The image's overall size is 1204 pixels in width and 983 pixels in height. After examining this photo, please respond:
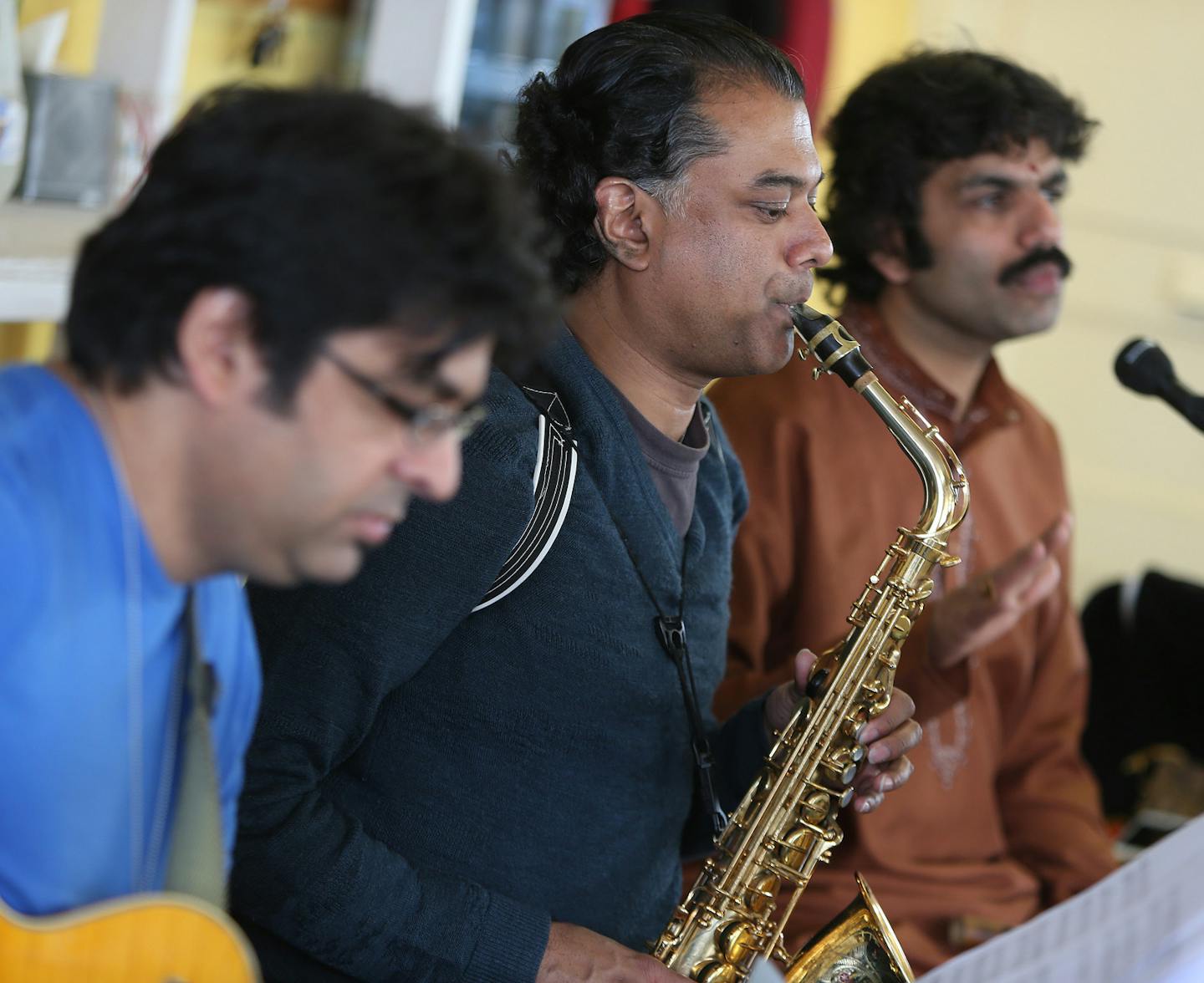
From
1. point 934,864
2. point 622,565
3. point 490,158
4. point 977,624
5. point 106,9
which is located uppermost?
point 490,158

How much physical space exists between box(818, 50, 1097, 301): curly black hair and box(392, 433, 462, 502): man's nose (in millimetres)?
1552

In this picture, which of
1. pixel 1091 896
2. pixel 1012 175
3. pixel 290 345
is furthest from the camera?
pixel 1012 175

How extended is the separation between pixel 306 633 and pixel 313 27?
7.41 feet

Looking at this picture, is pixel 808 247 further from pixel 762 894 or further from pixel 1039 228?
pixel 1039 228

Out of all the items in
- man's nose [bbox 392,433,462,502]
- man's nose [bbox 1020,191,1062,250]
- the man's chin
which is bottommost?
the man's chin

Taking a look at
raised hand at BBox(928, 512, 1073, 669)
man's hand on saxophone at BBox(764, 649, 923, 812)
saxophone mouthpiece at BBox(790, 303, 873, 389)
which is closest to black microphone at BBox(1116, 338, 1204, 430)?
raised hand at BBox(928, 512, 1073, 669)

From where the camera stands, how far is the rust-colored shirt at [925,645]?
189 cm

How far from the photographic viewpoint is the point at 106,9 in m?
2.49

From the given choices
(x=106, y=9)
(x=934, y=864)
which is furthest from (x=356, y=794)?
(x=106, y=9)

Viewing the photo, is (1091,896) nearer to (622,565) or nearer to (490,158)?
(622,565)

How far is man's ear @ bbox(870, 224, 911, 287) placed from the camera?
2.24 meters

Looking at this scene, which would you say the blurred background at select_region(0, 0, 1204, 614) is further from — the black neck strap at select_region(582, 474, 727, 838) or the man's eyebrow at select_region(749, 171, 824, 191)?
the black neck strap at select_region(582, 474, 727, 838)

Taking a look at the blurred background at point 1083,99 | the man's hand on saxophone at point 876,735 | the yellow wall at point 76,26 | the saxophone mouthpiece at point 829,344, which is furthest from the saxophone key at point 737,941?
the blurred background at point 1083,99

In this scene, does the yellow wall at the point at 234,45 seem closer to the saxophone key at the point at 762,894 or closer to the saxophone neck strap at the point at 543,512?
the saxophone neck strap at the point at 543,512
